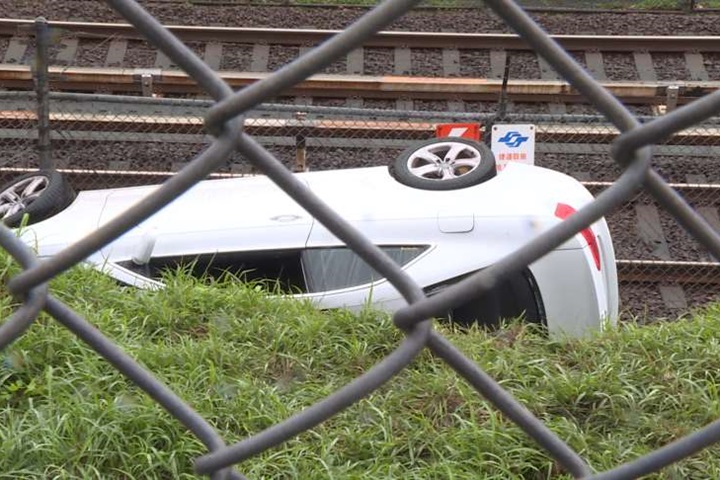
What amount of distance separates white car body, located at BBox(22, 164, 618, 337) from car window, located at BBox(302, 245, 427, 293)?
3 cm

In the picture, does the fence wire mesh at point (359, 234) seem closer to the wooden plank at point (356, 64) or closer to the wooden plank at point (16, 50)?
the wooden plank at point (356, 64)

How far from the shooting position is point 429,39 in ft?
39.6

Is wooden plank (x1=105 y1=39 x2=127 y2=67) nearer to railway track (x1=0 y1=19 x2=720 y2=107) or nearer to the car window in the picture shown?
railway track (x1=0 y1=19 x2=720 y2=107)

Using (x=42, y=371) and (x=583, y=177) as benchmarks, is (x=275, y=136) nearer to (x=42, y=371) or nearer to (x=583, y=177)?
(x=583, y=177)

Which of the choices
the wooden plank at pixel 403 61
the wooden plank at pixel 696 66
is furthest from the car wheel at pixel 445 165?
the wooden plank at pixel 696 66

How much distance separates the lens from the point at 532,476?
95.4 inches

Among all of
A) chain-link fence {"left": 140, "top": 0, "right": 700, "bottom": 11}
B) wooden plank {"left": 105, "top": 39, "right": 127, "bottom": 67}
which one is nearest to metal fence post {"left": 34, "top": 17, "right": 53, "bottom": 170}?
wooden plank {"left": 105, "top": 39, "right": 127, "bottom": 67}

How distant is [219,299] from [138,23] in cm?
283

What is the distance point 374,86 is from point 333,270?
5.69 meters

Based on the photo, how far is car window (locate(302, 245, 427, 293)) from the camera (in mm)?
5449

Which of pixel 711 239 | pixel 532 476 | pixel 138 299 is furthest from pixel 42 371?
pixel 711 239

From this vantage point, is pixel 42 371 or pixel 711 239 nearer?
pixel 711 239

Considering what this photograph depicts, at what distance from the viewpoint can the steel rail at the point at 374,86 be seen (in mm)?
10930

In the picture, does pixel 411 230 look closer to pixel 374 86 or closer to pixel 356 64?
pixel 374 86
